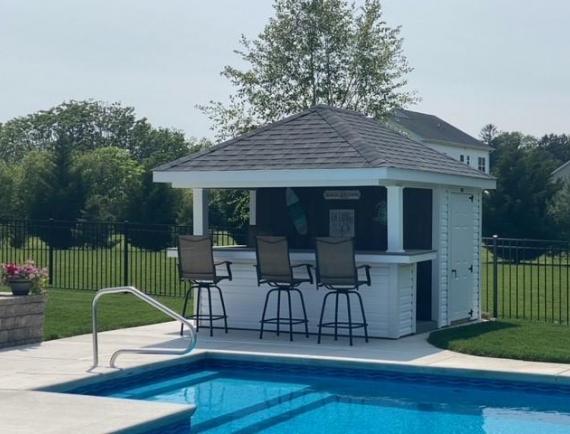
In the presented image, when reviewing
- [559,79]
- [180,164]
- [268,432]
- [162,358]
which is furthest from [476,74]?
[268,432]

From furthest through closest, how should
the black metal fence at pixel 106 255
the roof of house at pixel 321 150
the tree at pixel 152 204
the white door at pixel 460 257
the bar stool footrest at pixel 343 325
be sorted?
the tree at pixel 152 204 < the black metal fence at pixel 106 255 < the white door at pixel 460 257 < the roof of house at pixel 321 150 < the bar stool footrest at pixel 343 325

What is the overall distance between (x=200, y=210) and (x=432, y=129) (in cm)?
4454

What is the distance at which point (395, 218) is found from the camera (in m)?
12.3

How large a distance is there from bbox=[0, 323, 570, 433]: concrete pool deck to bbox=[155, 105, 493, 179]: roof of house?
2.28 m

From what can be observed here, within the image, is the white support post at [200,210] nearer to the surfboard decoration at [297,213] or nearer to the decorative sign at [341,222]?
the surfboard decoration at [297,213]

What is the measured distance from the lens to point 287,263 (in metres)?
12.0

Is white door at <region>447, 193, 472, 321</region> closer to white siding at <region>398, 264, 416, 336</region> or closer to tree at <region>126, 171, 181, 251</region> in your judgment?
white siding at <region>398, 264, 416, 336</region>

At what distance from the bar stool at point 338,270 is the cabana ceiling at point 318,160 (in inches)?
39.6

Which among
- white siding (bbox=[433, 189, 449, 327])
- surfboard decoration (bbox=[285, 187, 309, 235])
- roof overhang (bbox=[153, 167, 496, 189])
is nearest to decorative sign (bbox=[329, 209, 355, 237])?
surfboard decoration (bbox=[285, 187, 309, 235])

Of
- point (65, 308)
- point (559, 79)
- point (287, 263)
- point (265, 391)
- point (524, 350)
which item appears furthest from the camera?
point (559, 79)

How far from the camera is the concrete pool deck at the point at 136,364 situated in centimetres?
706

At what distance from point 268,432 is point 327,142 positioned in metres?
5.78

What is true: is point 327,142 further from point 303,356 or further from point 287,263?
point 303,356

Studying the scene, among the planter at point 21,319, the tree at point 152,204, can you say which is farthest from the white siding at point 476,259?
the tree at point 152,204
